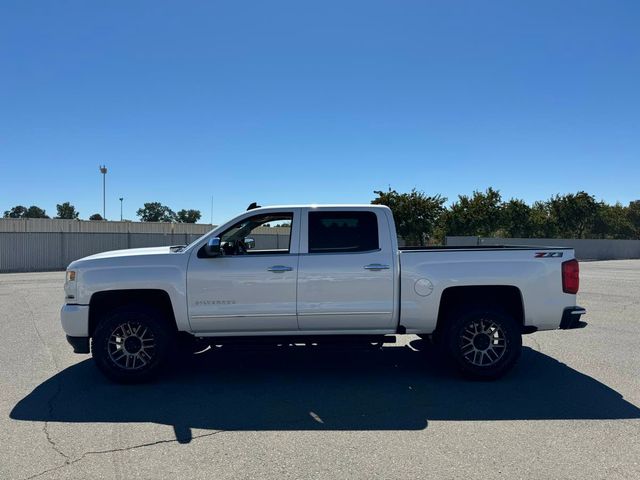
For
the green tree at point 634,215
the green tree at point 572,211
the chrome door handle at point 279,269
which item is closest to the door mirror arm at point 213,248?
the chrome door handle at point 279,269

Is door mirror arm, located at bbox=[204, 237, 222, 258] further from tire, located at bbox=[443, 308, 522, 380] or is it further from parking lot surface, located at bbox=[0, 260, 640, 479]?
tire, located at bbox=[443, 308, 522, 380]

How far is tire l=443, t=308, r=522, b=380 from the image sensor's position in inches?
226

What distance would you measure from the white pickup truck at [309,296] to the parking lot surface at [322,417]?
19.1 inches

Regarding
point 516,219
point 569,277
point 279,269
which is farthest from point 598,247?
point 279,269

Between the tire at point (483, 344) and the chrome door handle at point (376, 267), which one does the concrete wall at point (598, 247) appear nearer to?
the tire at point (483, 344)

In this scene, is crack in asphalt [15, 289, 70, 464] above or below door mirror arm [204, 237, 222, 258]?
below

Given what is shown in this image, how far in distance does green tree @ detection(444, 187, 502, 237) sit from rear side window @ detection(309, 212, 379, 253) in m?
40.7

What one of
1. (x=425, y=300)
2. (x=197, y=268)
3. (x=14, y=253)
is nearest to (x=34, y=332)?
(x=197, y=268)

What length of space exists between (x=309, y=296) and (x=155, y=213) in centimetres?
10590

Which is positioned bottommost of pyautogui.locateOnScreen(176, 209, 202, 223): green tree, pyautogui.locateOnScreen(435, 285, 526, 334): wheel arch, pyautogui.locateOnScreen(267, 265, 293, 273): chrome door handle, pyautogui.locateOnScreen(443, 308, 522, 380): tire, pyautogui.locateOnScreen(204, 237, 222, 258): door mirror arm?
pyautogui.locateOnScreen(443, 308, 522, 380): tire

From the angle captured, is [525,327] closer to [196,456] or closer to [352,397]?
[352,397]

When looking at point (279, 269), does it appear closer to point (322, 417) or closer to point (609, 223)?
point (322, 417)

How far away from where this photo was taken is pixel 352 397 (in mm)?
5215

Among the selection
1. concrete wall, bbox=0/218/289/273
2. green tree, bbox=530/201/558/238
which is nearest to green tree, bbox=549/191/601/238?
green tree, bbox=530/201/558/238
